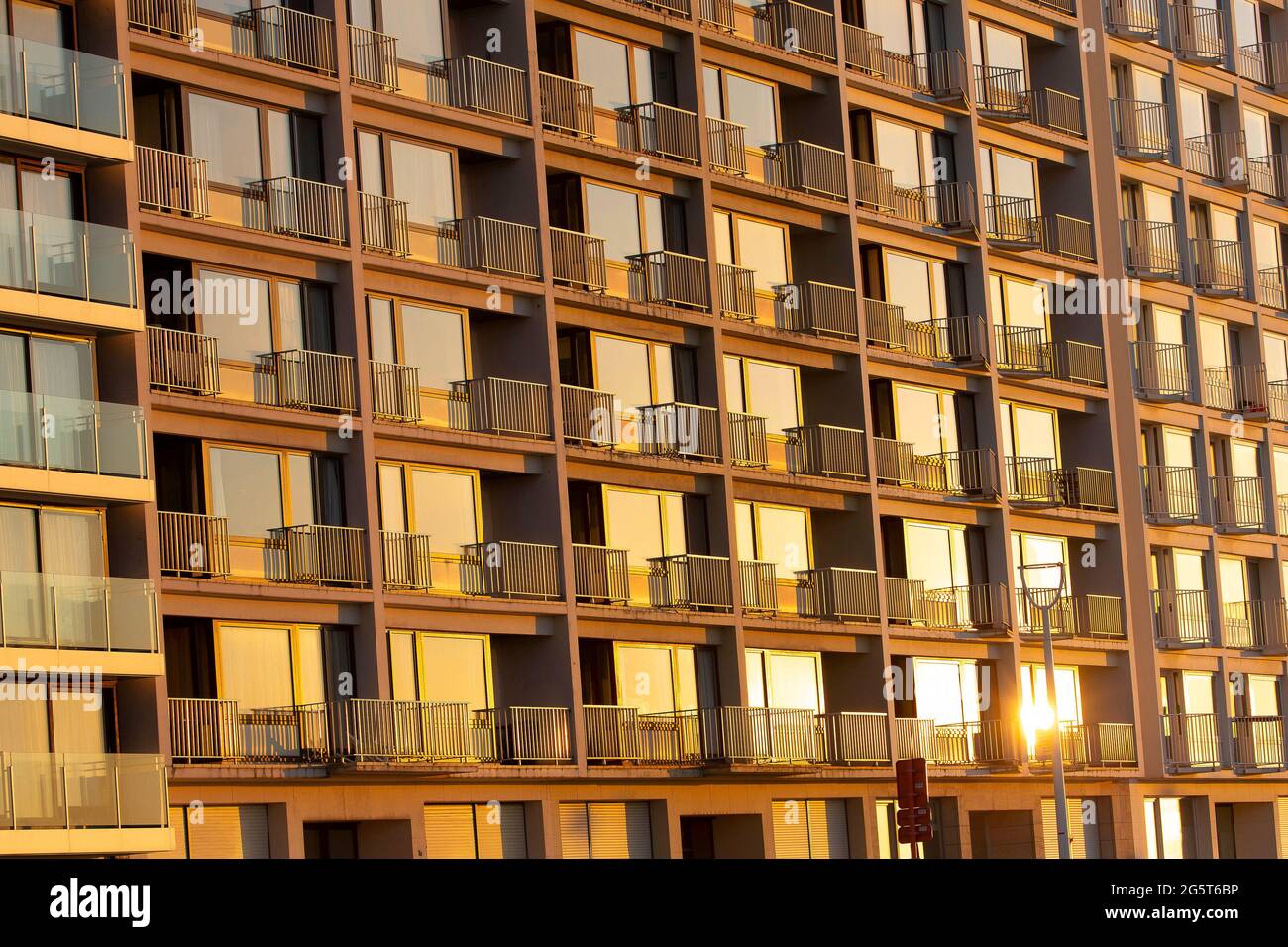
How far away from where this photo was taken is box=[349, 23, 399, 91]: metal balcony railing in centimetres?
4459

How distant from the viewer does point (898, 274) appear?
58406 millimetres

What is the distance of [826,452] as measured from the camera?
54.5 m

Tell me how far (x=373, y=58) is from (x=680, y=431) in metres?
11.3

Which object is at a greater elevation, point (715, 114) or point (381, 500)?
point (715, 114)

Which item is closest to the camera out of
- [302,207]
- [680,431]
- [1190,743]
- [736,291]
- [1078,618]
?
[302,207]

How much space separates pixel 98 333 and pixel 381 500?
289 inches

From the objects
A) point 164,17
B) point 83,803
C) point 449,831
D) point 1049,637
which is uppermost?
point 164,17

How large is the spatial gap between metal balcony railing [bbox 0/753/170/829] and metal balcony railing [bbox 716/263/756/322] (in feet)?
67.5

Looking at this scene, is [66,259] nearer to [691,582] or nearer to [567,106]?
[567,106]

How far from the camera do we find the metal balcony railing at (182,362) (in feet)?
131

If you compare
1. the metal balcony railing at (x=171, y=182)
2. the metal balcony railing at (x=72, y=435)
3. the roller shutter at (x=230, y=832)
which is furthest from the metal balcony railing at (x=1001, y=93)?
the roller shutter at (x=230, y=832)

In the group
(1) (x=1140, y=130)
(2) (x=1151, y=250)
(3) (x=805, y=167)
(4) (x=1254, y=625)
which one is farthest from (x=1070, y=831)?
(1) (x=1140, y=130)
